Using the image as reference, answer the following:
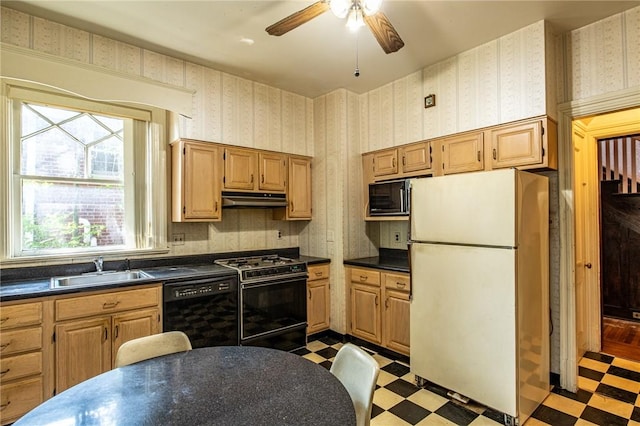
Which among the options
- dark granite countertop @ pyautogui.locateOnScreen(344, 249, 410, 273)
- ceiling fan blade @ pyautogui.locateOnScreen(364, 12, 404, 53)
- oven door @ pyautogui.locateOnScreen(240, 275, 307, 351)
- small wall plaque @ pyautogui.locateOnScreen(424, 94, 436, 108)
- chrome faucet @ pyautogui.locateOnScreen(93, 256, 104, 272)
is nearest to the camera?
ceiling fan blade @ pyautogui.locateOnScreen(364, 12, 404, 53)

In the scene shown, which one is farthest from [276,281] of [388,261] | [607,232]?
[607,232]

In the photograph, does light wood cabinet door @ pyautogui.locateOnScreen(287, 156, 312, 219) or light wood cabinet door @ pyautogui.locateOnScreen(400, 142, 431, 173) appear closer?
light wood cabinet door @ pyautogui.locateOnScreen(400, 142, 431, 173)

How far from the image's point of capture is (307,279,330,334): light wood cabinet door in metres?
3.61

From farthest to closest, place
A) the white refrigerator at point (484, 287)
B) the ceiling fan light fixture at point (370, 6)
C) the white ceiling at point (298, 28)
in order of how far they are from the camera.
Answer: the white ceiling at point (298, 28) < the white refrigerator at point (484, 287) < the ceiling fan light fixture at point (370, 6)

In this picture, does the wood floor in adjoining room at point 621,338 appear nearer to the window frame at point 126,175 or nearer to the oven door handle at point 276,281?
the oven door handle at point 276,281

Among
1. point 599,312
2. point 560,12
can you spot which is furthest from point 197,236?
point 599,312

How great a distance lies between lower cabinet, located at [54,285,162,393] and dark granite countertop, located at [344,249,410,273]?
1.98 metres

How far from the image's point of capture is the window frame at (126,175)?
251cm

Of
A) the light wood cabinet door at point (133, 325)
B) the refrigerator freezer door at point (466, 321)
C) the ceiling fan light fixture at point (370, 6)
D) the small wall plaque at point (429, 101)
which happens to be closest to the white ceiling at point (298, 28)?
the small wall plaque at point (429, 101)

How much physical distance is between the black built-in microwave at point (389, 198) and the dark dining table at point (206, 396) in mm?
2212

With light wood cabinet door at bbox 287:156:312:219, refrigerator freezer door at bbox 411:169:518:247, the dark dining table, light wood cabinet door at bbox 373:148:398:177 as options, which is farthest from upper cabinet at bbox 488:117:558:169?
the dark dining table

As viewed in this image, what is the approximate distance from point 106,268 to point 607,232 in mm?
5975

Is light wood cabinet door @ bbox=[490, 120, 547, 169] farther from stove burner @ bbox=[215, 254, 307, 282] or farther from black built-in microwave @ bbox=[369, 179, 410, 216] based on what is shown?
stove burner @ bbox=[215, 254, 307, 282]

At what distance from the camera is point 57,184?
2779 mm
